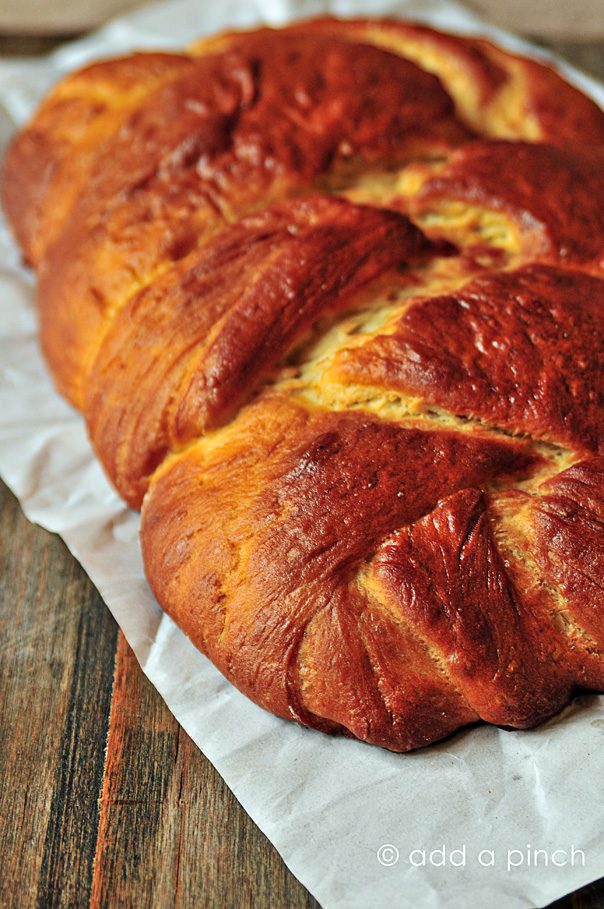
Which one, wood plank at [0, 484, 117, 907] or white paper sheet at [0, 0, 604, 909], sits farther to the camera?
wood plank at [0, 484, 117, 907]

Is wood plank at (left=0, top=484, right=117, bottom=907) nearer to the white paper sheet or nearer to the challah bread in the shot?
the white paper sheet

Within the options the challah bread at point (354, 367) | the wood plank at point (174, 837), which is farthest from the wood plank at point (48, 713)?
the challah bread at point (354, 367)

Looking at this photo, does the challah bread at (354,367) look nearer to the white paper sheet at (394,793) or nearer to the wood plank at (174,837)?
the white paper sheet at (394,793)

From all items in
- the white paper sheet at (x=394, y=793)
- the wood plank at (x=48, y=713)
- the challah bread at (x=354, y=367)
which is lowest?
the wood plank at (x=48, y=713)

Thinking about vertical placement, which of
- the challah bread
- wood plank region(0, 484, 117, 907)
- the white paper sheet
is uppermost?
the challah bread

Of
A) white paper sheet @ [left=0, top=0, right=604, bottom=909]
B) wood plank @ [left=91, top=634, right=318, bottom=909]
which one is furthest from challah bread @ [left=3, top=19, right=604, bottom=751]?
wood plank @ [left=91, top=634, right=318, bottom=909]

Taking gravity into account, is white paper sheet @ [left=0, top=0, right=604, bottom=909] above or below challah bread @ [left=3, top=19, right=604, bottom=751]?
below

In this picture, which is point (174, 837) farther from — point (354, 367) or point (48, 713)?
point (354, 367)
